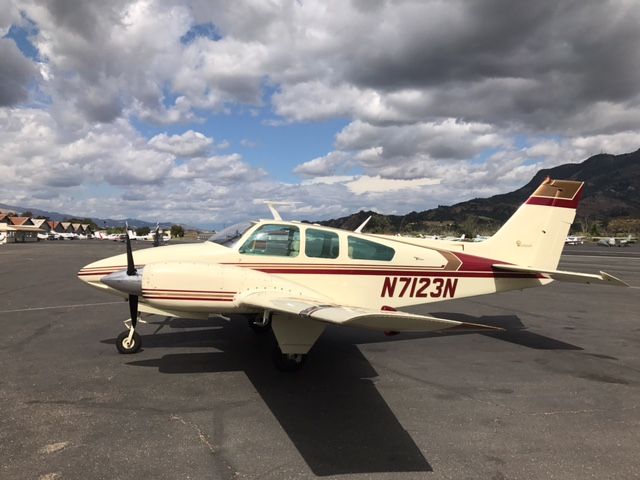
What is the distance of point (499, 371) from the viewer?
6590 mm

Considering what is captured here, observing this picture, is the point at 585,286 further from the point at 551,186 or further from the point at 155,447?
the point at 155,447

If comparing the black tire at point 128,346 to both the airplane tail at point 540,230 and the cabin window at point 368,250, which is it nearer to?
the cabin window at point 368,250

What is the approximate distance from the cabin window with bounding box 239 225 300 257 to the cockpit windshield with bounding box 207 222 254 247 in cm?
27

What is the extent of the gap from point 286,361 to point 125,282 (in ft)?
8.61

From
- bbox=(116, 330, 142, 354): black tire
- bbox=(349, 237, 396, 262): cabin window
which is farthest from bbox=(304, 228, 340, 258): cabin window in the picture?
bbox=(116, 330, 142, 354): black tire

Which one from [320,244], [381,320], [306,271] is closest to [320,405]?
[381,320]

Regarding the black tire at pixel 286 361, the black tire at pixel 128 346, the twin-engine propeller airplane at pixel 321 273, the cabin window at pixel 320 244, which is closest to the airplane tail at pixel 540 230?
the twin-engine propeller airplane at pixel 321 273

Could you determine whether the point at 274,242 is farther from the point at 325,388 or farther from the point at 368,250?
the point at 325,388

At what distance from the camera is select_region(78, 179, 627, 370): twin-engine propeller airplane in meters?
5.90

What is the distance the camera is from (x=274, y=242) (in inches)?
276

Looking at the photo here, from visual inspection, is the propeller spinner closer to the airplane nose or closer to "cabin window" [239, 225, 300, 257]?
the airplane nose

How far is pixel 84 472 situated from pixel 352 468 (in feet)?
7.70

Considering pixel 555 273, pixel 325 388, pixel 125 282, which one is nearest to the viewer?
pixel 325 388

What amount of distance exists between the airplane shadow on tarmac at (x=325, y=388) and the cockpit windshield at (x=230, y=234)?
1.94 m
